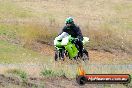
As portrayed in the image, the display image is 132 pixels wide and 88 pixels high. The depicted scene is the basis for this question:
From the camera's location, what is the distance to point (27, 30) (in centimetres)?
2958

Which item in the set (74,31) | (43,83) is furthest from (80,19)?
(43,83)

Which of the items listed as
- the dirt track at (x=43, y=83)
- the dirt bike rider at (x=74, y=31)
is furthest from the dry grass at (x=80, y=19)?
the dirt track at (x=43, y=83)

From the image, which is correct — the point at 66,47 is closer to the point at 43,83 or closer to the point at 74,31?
the point at 74,31

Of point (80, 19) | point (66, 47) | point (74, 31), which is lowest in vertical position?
point (80, 19)

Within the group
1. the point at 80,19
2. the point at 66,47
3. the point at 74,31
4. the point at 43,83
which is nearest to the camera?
the point at 43,83

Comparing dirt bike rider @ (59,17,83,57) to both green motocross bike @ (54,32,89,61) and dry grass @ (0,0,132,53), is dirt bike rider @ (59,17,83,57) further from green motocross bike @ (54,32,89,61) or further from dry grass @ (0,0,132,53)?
dry grass @ (0,0,132,53)

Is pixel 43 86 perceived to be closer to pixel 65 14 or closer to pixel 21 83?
pixel 21 83

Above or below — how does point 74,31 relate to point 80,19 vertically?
above

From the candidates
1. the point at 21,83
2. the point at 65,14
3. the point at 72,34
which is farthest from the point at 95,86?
the point at 65,14

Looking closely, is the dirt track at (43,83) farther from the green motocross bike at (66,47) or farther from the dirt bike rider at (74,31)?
the dirt bike rider at (74,31)

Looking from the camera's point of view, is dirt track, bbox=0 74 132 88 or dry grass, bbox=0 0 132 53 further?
dry grass, bbox=0 0 132 53

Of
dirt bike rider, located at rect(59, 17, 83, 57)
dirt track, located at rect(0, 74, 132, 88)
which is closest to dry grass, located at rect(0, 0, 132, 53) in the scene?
dirt bike rider, located at rect(59, 17, 83, 57)

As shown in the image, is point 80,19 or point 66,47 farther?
point 80,19

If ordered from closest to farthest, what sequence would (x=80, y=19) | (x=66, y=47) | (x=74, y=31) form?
(x=66, y=47)
(x=74, y=31)
(x=80, y=19)
